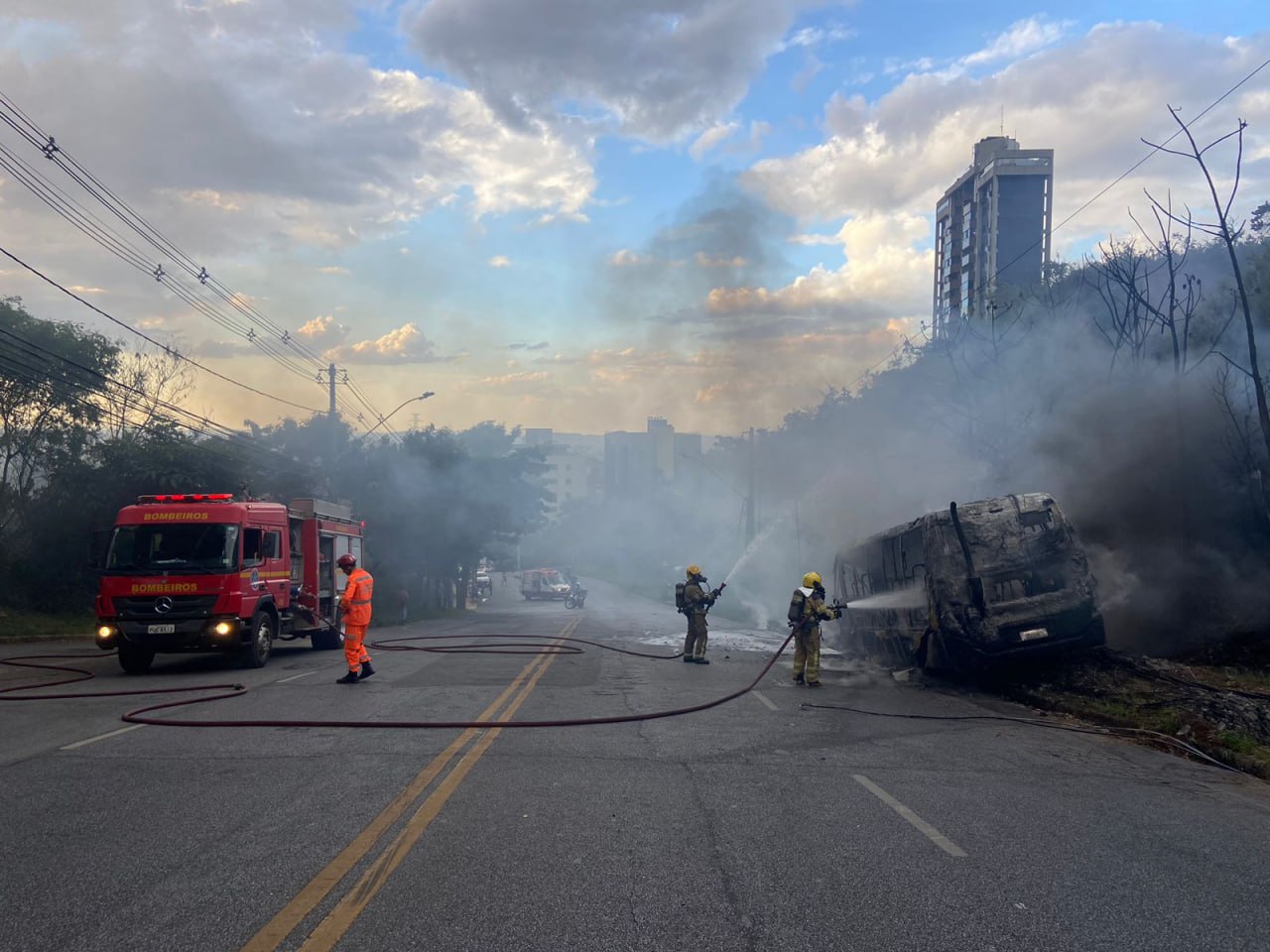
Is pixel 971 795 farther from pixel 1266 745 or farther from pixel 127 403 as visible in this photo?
pixel 127 403

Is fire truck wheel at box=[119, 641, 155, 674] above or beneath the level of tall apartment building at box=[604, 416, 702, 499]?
beneath

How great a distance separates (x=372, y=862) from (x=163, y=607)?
10.9m

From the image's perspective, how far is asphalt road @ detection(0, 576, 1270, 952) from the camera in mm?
4172

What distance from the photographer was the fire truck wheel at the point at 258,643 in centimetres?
1529

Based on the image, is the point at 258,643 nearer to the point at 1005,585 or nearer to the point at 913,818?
the point at 1005,585

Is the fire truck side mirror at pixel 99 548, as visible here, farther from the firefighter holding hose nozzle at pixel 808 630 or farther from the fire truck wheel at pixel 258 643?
the firefighter holding hose nozzle at pixel 808 630

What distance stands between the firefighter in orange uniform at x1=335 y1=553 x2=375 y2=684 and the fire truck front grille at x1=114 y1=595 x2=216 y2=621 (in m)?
3.00

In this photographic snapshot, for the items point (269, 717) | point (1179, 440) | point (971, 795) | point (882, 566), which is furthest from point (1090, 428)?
point (269, 717)

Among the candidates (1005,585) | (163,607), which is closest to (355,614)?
(163,607)

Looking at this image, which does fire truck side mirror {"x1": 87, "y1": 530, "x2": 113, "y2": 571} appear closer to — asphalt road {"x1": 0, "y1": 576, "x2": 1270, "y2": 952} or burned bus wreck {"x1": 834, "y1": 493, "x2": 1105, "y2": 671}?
asphalt road {"x1": 0, "y1": 576, "x2": 1270, "y2": 952}

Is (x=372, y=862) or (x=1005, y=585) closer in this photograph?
(x=372, y=862)

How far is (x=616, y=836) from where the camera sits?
5539 millimetres

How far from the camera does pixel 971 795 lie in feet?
22.2

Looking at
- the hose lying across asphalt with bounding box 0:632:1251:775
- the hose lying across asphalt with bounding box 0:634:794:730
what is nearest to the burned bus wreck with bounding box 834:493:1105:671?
the hose lying across asphalt with bounding box 0:632:1251:775
